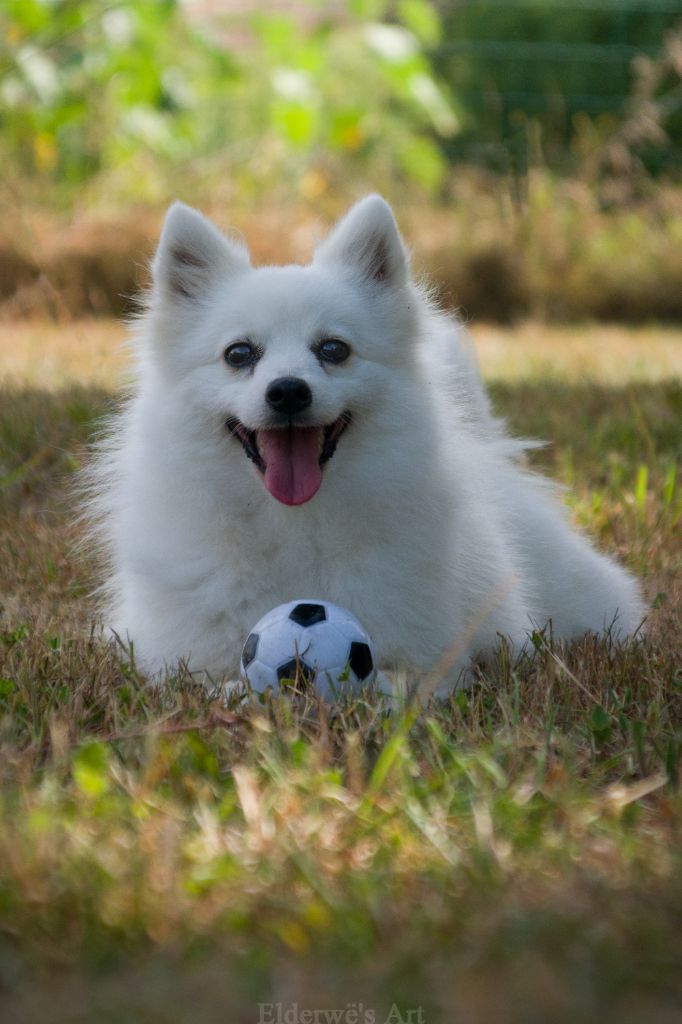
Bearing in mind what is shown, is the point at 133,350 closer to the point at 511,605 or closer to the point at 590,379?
the point at 511,605

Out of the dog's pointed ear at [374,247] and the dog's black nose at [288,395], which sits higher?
the dog's pointed ear at [374,247]

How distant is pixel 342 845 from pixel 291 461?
48.0 inches

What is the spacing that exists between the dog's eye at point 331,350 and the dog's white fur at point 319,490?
0.08ft

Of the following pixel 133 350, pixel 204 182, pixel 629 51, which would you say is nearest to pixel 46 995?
pixel 133 350

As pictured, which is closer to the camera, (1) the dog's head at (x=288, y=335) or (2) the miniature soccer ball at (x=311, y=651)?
(2) the miniature soccer ball at (x=311, y=651)

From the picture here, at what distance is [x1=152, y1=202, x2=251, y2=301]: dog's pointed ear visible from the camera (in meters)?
3.42

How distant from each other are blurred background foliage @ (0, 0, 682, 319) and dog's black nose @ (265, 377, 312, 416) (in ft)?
20.3

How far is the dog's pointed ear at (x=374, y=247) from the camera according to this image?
3.48 metres

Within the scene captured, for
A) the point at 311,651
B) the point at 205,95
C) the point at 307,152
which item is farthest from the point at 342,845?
the point at 205,95

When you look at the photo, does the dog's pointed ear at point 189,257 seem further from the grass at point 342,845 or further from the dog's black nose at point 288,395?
the grass at point 342,845

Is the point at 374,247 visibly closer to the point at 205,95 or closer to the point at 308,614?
the point at 308,614

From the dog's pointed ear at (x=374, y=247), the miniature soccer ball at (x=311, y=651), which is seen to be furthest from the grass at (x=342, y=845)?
the dog's pointed ear at (x=374, y=247)

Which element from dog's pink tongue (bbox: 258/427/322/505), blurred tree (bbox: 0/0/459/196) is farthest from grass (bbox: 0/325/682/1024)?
blurred tree (bbox: 0/0/459/196)

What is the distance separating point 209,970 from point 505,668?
1557 mm
